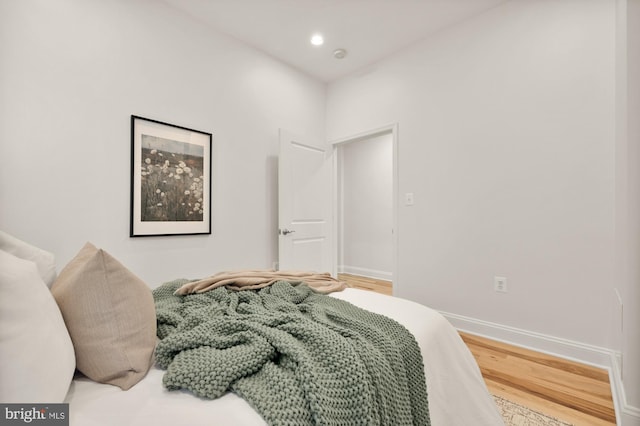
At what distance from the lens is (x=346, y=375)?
2.42 feet

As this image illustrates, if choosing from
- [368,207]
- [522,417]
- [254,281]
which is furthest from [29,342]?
[368,207]

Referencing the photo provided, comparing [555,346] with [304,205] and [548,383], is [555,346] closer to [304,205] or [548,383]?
[548,383]

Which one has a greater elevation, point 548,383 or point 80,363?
point 80,363

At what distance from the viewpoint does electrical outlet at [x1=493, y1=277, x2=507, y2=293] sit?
7.91ft

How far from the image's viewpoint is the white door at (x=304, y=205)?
3.11 meters

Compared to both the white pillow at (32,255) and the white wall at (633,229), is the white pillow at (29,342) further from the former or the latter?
the white wall at (633,229)

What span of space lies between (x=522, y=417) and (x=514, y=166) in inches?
69.2

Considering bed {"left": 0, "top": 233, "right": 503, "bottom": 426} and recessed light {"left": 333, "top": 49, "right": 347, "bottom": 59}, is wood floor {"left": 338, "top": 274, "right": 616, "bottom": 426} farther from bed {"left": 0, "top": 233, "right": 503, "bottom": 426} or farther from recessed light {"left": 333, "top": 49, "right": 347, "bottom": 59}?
recessed light {"left": 333, "top": 49, "right": 347, "bottom": 59}

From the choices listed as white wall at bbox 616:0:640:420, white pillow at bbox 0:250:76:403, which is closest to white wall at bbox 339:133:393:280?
white wall at bbox 616:0:640:420

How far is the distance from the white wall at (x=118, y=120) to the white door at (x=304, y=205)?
0.22 meters

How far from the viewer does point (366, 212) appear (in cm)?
500

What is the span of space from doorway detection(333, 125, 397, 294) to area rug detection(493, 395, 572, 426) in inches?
107

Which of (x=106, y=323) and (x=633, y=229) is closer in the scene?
(x=106, y=323)

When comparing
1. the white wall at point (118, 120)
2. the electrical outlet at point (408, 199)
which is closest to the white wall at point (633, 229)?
the electrical outlet at point (408, 199)
